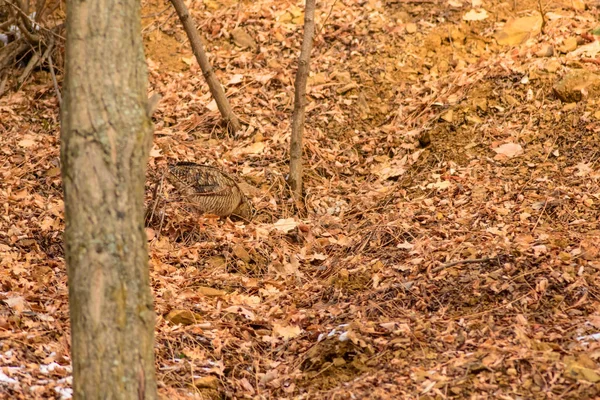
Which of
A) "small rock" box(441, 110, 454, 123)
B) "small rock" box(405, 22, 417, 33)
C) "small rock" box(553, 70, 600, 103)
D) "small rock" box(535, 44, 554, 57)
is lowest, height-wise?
"small rock" box(441, 110, 454, 123)

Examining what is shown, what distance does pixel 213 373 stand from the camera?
3.89 metres

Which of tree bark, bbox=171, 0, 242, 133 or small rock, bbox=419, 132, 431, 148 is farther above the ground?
tree bark, bbox=171, 0, 242, 133

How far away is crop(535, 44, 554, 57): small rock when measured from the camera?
6.74 m

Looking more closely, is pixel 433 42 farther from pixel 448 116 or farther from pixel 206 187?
pixel 206 187

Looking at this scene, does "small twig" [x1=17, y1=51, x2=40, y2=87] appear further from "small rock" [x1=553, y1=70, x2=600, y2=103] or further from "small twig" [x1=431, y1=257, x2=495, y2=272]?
"small rock" [x1=553, y1=70, x2=600, y2=103]

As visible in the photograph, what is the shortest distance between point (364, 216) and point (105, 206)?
353 centimetres

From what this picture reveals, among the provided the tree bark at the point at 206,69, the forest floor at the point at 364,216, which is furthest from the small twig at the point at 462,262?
the tree bark at the point at 206,69

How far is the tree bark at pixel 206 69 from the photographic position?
6297 mm

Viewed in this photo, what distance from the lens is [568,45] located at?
673 cm

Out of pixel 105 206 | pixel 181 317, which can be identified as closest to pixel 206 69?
pixel 181 317

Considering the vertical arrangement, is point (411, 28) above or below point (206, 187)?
above

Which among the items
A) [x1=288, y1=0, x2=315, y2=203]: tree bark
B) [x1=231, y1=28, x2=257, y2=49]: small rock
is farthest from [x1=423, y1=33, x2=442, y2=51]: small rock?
[x1=288, y1=0, x2=315, y2=203]: tree bark

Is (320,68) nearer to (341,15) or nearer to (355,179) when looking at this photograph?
(341,15)

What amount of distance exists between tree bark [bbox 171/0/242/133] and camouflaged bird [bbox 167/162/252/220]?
1.13m
